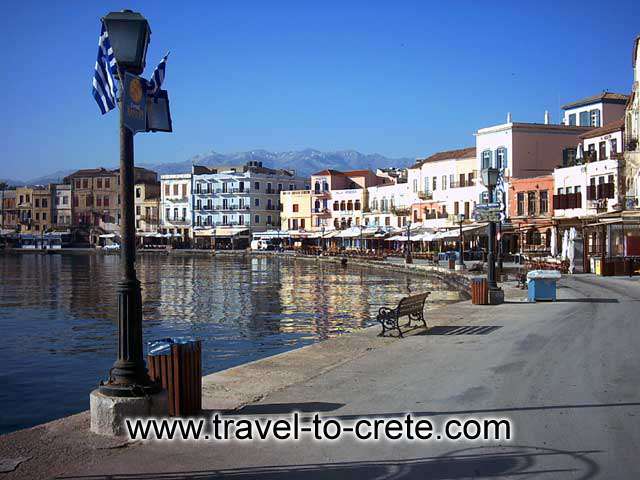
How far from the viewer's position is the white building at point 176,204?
116 meters

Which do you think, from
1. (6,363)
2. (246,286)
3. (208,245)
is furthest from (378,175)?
(6,363)

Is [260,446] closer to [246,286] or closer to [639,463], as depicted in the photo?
[639,463]

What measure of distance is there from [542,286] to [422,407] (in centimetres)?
1471

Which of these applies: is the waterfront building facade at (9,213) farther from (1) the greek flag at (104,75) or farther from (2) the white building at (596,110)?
(1) the greek flag at (104,75)

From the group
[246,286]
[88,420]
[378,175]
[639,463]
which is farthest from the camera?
[378,175]

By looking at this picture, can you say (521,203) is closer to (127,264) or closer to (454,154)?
(454,154)

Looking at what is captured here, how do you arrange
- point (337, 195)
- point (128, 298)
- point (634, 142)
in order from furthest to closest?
point (337, 195) → point (634, 142) → point (128, 298)

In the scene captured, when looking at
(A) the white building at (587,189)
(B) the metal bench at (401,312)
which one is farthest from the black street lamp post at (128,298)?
(A) the white building at (587,189)

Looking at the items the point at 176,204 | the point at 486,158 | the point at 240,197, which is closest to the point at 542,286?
the point at 486,158

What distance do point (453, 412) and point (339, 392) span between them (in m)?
1.79

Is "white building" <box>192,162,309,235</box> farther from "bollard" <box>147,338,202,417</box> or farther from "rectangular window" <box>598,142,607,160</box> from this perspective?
"bollard" <box>147,338,202,417</box>

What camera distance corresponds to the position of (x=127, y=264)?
786 centimetres

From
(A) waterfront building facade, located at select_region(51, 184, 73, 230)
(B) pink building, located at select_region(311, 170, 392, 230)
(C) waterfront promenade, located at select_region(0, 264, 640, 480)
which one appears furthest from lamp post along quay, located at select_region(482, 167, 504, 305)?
(A) waterfront building facade, located at select_region(51, 184, 73, 230)

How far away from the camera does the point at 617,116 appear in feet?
203
